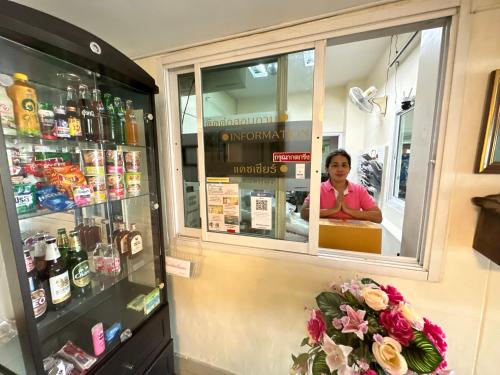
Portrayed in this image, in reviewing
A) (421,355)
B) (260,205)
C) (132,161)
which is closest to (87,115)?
(132,161)

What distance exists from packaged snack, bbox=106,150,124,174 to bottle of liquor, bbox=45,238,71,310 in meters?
0.35

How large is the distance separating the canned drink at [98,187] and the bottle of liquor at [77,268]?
0.18 meters

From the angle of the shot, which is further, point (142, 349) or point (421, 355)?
point (142, 349)

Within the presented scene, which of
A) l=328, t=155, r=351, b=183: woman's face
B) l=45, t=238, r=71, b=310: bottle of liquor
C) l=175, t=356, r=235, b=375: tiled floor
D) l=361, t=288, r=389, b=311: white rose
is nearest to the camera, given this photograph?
l=361, t=288, r=389, b=311: white rose

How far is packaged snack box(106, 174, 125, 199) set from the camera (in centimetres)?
96

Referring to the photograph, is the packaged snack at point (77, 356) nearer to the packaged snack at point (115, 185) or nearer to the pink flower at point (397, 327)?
the packaged snack at point (115, 185)

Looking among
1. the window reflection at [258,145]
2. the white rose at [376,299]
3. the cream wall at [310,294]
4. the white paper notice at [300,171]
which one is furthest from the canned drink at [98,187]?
the white rose at [376,299]

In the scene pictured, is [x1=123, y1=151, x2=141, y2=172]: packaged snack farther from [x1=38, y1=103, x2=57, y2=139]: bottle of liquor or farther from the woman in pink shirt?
the woman in pink shirt

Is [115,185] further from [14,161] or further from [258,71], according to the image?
[258,71]

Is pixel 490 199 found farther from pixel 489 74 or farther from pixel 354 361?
pixel 354 361

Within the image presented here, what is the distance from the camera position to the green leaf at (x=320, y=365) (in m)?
0.68

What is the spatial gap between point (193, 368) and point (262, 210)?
1.22 meters

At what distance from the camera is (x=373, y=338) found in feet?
2.06

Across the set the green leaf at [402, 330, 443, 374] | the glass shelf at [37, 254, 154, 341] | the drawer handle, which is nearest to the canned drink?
the glass shelf at [37, 254, 154, 341]
